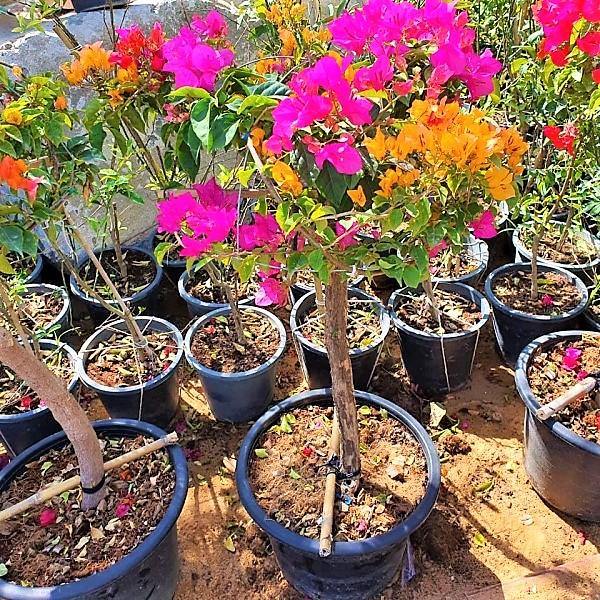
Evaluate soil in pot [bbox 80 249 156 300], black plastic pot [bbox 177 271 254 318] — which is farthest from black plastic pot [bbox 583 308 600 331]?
soil in pot [bbox 80 249 156 300]

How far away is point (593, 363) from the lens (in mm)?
1902

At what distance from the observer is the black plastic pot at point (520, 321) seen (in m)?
2.17

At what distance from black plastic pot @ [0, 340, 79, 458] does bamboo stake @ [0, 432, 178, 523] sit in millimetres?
391

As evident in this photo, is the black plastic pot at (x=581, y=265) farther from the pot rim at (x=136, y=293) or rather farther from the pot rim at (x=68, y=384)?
the pot rim at (x=68, y=384)

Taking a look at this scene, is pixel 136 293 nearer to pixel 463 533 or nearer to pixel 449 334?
pixel 449 334

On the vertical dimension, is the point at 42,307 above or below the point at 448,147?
below

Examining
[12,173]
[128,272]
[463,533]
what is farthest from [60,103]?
[463,533]

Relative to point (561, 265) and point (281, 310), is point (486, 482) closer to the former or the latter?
point (561, 265)

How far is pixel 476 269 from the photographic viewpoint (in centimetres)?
244

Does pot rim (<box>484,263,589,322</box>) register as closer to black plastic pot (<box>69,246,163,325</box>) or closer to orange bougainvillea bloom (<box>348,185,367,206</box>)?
black plastic pot (<box>69,246,163,325</box>)

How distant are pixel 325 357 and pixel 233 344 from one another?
0.32 m

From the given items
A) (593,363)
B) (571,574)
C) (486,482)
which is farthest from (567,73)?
(571,574)

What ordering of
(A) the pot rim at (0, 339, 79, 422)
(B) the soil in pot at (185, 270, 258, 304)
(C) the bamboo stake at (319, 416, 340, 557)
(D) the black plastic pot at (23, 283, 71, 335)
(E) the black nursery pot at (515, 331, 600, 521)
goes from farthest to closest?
(B) the soil in pot at (185, 270, 258, 304) < (D) the black plastic pot at (23, 283, 71, 335) < (A) the pot rim at (0, 339, 79, 422) < (E) the black nursery pot at (515, 331, 600, 521) < (C) the bamboo stake at (319, 416, 340, 557)

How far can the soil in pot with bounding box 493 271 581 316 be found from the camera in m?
2.24
